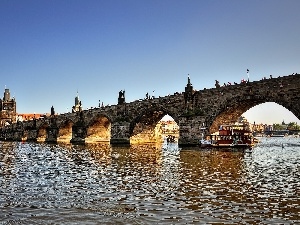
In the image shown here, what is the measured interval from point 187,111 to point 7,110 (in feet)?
427

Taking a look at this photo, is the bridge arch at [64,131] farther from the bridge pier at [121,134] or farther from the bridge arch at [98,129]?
the bridge pier at [121,134]

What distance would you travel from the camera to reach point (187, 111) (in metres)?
51.0

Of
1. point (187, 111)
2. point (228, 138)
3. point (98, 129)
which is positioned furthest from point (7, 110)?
point (228, 138)

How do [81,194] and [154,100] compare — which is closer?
[81,194]

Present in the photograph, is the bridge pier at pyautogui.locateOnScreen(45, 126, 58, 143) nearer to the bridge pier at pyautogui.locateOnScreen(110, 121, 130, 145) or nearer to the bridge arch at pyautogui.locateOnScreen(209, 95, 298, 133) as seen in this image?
the bridge pier at pyautogui.locateOnScreen(110, 121, 130, 145)

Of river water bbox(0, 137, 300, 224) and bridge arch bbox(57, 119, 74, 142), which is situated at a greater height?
bridge arch bbox(57, 119, 74, 142)

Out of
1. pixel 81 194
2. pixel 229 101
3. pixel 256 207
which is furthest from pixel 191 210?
pixel 229 101

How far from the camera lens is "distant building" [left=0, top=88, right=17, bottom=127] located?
156375mm

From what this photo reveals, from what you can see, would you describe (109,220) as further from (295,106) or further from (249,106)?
(249,106)

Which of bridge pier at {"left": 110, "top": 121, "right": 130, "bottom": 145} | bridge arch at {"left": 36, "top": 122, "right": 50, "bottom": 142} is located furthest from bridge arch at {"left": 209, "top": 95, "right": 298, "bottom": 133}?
bridge arch at {"left": 36, "top": 122, "right": 50, "bottom": 142}

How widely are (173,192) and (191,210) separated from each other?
3097 millimetres

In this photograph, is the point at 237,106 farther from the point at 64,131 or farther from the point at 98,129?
the point at 64,131

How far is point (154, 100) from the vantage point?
57.9 m

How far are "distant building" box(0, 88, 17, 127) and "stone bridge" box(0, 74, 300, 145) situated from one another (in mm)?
83750
